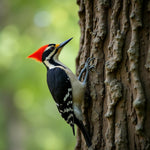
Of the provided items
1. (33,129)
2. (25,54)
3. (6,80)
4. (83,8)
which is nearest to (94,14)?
(83,8)

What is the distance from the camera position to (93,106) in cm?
288

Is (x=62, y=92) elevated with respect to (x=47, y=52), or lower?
lower

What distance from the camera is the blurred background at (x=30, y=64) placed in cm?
669

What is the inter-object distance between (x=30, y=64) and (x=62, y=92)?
3.82m

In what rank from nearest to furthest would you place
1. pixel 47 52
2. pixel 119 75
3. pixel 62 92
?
pixel 119 75 → pixel 62 92 → pixel 47 52

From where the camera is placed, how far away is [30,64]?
696 centimetres

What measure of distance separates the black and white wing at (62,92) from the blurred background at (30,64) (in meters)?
2.81

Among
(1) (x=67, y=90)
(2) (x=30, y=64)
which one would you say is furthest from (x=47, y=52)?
(2) (x=30, y=64)

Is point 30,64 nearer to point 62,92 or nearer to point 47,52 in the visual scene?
point 47,52

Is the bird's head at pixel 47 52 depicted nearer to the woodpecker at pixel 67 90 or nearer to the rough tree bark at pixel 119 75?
the woodpecker at pixel 67 90

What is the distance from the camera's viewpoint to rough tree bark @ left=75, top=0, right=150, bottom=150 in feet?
7.56

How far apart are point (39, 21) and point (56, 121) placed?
16.1ft

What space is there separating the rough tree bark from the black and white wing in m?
0.40

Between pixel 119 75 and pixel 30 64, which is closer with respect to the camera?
pixel 119 75
